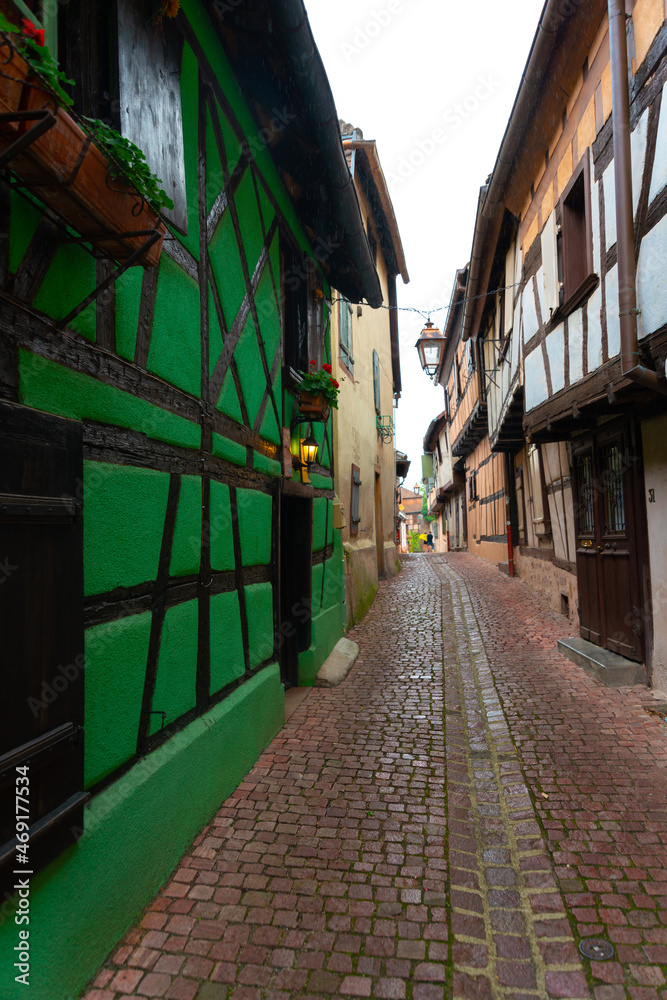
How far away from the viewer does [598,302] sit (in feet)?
16.9

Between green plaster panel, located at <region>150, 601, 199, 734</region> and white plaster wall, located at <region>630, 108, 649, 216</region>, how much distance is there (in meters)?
4.51

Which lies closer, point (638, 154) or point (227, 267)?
point (227, 267)

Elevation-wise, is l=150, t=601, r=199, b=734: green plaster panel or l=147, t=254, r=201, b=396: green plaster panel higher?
l=147, t=254, r=201, b=396: green plaster panel

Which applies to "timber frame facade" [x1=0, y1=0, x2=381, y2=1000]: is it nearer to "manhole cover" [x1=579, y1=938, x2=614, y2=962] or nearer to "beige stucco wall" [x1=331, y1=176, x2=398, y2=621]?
"manhole cover" [x1=579, y1=938, x2=614, y2=962]

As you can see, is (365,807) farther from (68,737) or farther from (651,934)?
(68,737)

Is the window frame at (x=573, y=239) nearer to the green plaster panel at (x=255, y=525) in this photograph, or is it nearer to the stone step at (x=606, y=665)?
the stone step at (x=606, y=665)

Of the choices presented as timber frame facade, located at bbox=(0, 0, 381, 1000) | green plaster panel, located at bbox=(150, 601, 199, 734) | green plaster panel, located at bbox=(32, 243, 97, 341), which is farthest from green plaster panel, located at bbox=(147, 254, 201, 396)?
green plaster panel, located at bbox=(150, 601, 199, 734)

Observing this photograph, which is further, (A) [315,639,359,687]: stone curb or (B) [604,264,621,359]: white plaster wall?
(A) [315,639,359,687]: stone curb

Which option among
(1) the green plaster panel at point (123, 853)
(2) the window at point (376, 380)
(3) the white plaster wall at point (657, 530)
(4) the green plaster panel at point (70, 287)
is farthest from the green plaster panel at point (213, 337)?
(2) the window at point (376, 380)

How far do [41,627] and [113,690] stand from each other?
2.13 ft

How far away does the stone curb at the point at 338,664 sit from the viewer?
19.8 ft

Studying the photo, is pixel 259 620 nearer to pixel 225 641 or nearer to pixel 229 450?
pixel 225 641

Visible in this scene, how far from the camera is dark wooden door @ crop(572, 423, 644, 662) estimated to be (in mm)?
5305

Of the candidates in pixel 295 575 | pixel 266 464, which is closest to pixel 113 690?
pixel 266 464
